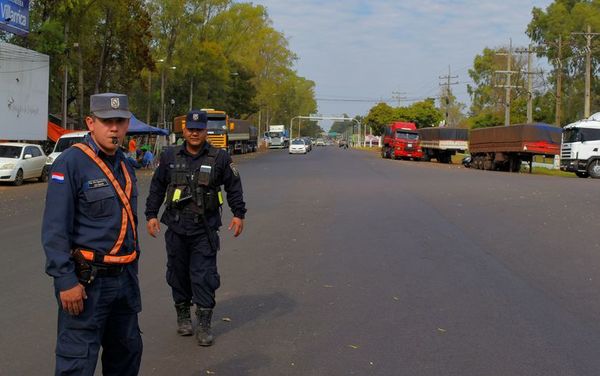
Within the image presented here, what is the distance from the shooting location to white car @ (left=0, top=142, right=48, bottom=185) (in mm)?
21797

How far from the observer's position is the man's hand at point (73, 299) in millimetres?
3182

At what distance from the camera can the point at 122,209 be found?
3.43m

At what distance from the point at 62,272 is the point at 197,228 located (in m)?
2.18

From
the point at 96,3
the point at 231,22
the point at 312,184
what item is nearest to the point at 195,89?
the point at 231,22

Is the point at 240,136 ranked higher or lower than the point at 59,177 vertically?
higher

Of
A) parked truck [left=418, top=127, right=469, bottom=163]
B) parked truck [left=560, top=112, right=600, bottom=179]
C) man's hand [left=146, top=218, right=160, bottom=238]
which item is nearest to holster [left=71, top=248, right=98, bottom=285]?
man's hand [left=146, top=218, right=160, bottom=238]

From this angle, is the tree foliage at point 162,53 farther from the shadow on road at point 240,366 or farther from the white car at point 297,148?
the shadow on road at point 240,366

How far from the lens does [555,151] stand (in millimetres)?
34500

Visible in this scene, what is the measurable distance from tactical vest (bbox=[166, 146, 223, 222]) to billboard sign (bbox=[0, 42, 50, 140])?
24719mm

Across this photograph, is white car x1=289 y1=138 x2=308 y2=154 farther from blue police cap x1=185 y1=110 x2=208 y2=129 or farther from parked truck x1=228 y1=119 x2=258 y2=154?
blue police cap x1=185 y1=110 x2=208 y2=129

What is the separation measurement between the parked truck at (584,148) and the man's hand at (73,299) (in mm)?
31330

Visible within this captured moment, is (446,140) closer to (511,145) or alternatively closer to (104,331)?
(511,145)

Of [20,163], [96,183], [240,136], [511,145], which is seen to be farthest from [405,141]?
[96,183]

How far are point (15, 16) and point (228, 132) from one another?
2527 cm
